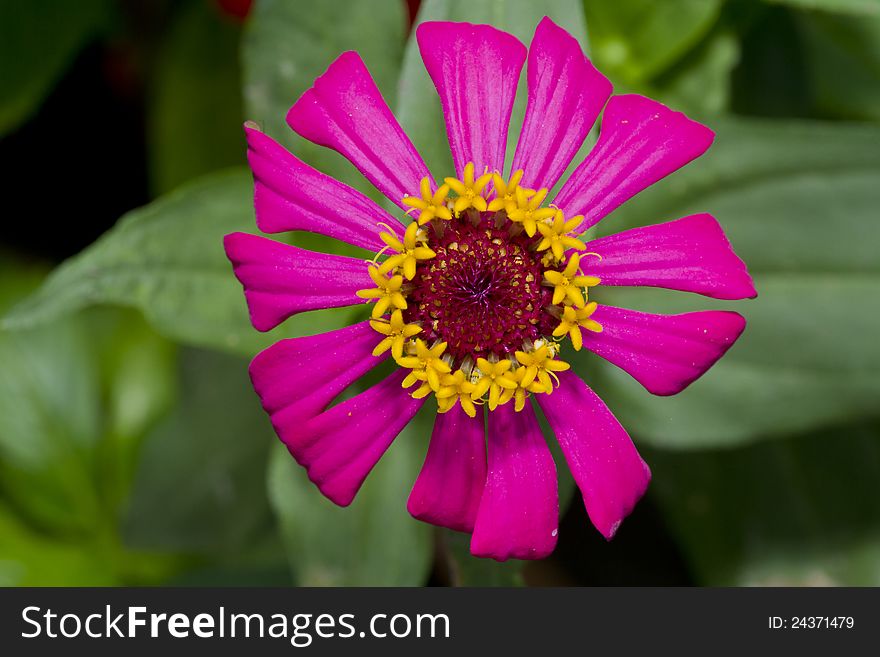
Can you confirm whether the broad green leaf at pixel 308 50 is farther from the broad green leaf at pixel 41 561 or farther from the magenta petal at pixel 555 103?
the broad green leaf at pixel 41 561

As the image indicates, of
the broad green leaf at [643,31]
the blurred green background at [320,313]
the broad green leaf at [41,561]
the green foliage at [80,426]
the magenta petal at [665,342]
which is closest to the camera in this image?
the magenta petal at [665,342]

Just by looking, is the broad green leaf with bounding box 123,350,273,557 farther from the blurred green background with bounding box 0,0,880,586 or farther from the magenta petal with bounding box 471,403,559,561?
the magenta petal with bounding box 471,403,559,561

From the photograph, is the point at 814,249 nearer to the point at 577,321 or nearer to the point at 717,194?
the point at 717,194

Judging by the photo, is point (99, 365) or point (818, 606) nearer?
point (818, 606)

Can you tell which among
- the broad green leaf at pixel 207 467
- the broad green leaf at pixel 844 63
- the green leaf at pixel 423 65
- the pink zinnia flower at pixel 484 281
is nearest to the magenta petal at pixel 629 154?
the pink zinnia flower at pixel 484 281

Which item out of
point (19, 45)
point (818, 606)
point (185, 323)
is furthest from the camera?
point (19, 45)

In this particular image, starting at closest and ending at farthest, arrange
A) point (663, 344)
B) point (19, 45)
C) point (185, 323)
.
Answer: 1. point (663, 344)
2. point (185, 323)
3. point (19, 45)

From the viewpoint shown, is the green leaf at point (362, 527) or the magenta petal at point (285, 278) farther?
the green leaf at point (362, 527)

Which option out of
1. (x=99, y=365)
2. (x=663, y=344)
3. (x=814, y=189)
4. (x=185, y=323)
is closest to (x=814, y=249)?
(x=814, y=189)
